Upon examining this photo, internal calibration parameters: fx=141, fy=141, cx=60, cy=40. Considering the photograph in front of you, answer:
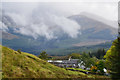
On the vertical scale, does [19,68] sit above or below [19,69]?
above

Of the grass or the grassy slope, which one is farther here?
the grassy slope

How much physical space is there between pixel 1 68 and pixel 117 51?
16200mm

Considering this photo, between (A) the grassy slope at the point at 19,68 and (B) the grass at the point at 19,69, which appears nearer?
(B) the grass at the point at 19,69

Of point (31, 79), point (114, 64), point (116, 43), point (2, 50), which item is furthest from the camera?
point (2, 50)

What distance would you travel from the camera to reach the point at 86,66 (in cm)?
7338

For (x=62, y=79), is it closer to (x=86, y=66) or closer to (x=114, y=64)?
(x=114, y=64)

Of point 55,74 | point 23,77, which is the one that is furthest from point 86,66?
point 23,77

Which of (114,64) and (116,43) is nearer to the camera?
(114,64)

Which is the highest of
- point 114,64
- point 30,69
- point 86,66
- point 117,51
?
point 117,51

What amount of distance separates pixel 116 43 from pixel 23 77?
13.2m

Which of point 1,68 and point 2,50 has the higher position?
point 2,50

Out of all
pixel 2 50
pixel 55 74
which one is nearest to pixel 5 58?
pixel 2 50

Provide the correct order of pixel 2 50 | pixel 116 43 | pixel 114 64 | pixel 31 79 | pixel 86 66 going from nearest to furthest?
1. pixel 114 64
2. pixel 116 43
3. pixel 31 79
4. pixel 2 50
5. pixel 86 66

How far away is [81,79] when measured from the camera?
21.4 metres
